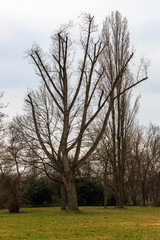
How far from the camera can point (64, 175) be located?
22266 mm

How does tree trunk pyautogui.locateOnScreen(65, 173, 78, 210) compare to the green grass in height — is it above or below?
above

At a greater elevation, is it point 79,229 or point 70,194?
point 70,194

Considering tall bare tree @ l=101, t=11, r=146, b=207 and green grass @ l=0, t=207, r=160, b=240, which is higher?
tall bare tree @ l=101, t=11, r=146, b=207

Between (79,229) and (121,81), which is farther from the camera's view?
(121,81)

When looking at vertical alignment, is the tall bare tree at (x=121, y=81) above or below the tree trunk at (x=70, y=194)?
above

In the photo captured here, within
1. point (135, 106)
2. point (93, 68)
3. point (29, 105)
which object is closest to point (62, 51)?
point (93, 68)

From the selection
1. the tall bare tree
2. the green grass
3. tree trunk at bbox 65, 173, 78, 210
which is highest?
the tall bare tree

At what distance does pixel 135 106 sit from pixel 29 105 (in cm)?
1134

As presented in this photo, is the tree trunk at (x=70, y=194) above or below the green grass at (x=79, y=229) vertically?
above

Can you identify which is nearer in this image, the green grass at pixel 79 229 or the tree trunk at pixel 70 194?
the green grass at pixel 79 229

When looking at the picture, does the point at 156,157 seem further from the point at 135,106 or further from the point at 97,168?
the point at 135,106

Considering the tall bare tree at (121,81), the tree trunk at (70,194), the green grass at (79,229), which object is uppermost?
the tall bare tree at (121,81)

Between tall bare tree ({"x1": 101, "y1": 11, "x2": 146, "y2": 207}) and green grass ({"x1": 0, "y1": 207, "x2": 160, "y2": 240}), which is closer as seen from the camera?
green grass ({"x1": 0, "y1": 207, "x2": 160, "y2": 240})

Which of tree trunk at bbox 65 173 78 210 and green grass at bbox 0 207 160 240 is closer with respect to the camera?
green grass at bbox 0 207 160 240
